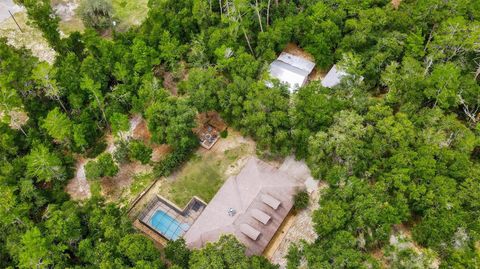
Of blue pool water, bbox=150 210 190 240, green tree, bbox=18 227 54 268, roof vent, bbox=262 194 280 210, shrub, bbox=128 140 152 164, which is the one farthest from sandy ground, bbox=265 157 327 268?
green tree, bbox=18 227 54 268

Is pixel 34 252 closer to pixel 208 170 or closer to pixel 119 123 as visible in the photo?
pixel 119 123

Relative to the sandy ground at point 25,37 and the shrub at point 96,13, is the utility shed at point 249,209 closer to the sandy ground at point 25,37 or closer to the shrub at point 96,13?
the shrub at point 96,13

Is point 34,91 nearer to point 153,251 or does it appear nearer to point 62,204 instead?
point 62,204

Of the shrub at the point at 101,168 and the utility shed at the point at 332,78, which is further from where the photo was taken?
the utility shed at the point at 332,78

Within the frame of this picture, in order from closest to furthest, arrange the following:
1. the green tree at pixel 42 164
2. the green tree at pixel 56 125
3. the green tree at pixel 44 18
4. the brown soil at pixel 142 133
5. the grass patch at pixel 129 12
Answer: the green tree at pixel 42 164 → the green tree at pixel 56 125 → the brown soil at pixel 142 133 → the green tree at pixel 44 18 → the grass patch at pixel 129 12

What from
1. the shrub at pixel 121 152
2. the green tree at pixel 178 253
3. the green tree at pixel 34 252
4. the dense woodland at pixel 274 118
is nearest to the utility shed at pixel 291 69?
the dense woodland at pixel 274 118
